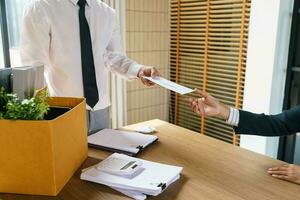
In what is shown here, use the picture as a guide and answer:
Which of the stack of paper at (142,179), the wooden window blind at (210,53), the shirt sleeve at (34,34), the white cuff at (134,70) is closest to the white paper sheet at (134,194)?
the stack of paper at (142,179)

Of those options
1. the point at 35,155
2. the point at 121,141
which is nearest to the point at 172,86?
the point at 121,141

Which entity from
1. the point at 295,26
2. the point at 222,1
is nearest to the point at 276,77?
the point at 295,26

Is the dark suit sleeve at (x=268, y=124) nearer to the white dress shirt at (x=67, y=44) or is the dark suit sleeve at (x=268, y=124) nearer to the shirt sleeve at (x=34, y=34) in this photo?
the white dress shirt at (x=67, y=44)

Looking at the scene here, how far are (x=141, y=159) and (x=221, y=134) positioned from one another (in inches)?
82.2

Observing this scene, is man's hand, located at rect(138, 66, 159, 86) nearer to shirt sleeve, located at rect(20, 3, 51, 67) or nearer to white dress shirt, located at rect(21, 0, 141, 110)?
white dress shirt, located at rect(21, 0, 141, 110)

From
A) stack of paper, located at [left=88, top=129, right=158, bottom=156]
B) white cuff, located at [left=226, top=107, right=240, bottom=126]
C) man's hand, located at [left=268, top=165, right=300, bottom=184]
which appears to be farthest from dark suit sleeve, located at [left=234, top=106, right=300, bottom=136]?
stack of paper, located at [left=88, top=129, right=158, bottom=156]

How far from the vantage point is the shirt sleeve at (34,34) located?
1646 millimetres

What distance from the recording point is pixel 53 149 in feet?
2.87

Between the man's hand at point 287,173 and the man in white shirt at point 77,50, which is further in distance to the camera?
A: the man in white shirt at point 77,50

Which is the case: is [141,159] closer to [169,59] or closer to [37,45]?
[37,45]

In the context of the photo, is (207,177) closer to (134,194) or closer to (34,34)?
(134,194)

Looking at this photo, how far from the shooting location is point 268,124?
4.52ft

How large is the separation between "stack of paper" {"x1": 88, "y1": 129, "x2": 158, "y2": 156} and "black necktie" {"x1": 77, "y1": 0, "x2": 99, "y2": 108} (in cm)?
43

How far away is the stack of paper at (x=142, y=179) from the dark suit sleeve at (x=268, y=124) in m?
0.42
